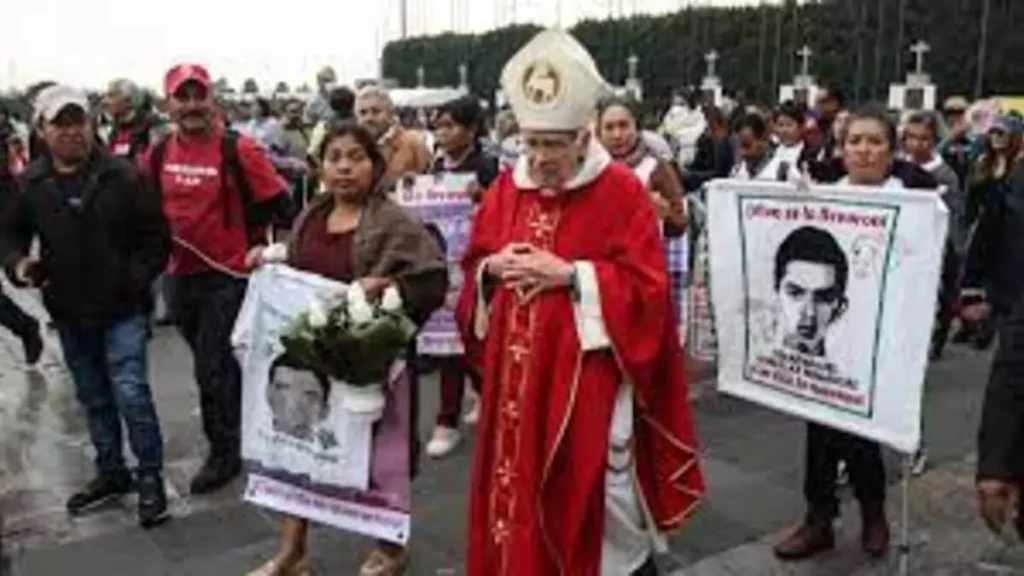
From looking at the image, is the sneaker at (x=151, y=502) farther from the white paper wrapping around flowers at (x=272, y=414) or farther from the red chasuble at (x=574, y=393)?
the red chasuble at (x=574, y=393)

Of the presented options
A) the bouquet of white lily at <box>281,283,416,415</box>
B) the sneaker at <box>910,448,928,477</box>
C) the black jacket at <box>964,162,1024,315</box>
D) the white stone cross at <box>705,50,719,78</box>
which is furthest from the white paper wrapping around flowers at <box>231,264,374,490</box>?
the white stone cross at <box>705,50,719,78</box>

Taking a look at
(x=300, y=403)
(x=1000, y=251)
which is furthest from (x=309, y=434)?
(x=1000, y=251)

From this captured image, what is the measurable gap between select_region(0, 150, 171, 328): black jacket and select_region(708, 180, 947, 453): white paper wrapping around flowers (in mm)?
2385

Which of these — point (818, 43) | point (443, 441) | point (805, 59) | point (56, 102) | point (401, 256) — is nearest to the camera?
point (401, 256)

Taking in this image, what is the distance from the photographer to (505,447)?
3734 mm

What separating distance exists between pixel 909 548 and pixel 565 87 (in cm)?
252

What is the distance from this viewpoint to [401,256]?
14.0 feet

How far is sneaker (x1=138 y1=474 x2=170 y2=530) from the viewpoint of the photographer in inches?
208

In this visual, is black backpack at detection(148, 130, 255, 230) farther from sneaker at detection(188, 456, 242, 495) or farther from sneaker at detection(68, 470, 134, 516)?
sneaker at detection(68, 470, 134, 516)

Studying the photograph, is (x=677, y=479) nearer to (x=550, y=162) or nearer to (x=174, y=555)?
(x=550, y=162)

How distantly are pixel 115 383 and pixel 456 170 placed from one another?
7.42 feet

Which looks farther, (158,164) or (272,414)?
(158,164)

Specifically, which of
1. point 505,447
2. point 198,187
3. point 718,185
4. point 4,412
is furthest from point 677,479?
point 4,412

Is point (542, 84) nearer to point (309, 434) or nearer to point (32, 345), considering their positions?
point (309, 434)
